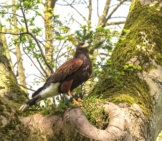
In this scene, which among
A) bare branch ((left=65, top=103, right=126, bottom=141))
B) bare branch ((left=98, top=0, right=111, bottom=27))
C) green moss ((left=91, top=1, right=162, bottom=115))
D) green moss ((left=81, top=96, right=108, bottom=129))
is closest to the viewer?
bare branch ((left=65, top=103, right=126, bottom=141))

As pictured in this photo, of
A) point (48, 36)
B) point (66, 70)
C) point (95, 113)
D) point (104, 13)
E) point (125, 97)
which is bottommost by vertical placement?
point (104, 13)

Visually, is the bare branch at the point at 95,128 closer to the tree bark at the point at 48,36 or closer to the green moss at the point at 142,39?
the green moss at the point at 142,39

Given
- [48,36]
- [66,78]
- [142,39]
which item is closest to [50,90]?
[66,78]

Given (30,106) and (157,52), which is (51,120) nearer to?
(30,106)

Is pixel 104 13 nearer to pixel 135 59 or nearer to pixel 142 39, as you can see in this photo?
pixel 142 39

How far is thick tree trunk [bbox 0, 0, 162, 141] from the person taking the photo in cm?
245

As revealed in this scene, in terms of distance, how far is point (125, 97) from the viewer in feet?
10.3

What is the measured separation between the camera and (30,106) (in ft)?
9.88

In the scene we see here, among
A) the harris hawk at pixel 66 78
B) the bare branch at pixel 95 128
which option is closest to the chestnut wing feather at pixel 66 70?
the harris hawk at pixel 66 78

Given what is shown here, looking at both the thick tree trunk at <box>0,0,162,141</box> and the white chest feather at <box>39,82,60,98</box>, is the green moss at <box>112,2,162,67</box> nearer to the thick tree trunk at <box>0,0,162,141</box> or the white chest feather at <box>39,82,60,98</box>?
the thick tree trunk at <box>0,0,162,141</box>

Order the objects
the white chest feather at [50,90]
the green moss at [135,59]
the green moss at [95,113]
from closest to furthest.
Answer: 1. the green moss at [95,113]
2. the white chest feather at [50,90]
3. the green moss at [135,59]

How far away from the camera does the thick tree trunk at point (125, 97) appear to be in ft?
8.04

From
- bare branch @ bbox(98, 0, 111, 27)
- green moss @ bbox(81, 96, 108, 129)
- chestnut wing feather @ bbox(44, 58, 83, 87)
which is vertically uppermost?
chestnut wing feather @ bbox(44, 58, 83, 87)

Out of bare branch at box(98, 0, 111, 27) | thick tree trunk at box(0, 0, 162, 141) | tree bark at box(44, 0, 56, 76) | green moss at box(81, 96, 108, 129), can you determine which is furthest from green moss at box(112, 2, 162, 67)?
bare branch at box(98, 0, 111, 27)
